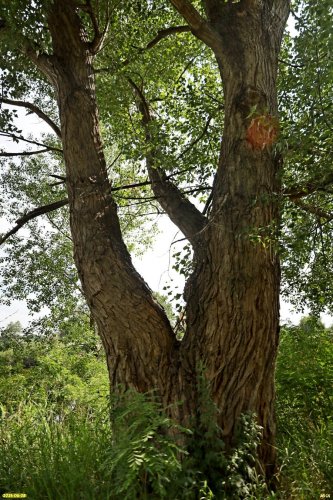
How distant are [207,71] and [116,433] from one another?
5.85 m

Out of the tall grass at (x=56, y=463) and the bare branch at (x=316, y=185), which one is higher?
the bare branch at (x=316, y=185)

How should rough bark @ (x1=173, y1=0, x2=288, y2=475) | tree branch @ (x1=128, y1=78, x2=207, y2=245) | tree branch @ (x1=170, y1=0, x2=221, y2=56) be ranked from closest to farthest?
rough bark @ (x1=173, y1=0, x2=288, y2=475) → tree branch @ (x1=170, y1=0, x2=221, y2=56) → tree branch @ (x1=128, y1=78, x2=207, y2=245)

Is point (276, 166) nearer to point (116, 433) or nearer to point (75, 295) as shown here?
point (116, 433)

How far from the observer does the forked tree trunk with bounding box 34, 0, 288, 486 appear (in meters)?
3.26

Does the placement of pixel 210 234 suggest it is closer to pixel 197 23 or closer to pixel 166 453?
pixel 166 453

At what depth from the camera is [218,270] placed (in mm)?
3373

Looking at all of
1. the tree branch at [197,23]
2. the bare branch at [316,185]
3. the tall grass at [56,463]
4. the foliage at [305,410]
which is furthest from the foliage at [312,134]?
the tall grass at [56,463]

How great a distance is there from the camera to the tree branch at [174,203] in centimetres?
432

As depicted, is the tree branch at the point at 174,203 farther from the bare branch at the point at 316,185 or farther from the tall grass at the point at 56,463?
the tall grass at the point at 56,463

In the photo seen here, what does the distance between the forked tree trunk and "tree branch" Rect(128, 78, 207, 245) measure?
43 cm

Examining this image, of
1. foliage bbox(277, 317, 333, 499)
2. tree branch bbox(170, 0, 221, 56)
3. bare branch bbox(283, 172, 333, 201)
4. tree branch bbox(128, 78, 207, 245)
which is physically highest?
tree branch bbox(170, 0, 221, 56)

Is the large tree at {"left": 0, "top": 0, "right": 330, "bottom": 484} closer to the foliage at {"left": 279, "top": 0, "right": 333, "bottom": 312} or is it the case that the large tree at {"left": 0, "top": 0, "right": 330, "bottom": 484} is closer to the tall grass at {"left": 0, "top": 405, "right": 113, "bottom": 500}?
the foliage at {"left": 279, "top": 0, "right": 333, "bottom": 312}

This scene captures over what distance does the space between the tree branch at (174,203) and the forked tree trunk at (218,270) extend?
1.42 feet

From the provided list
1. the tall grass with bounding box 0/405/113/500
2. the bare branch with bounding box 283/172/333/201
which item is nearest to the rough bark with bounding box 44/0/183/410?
the tall grass with bounding box 0/405/113/500
